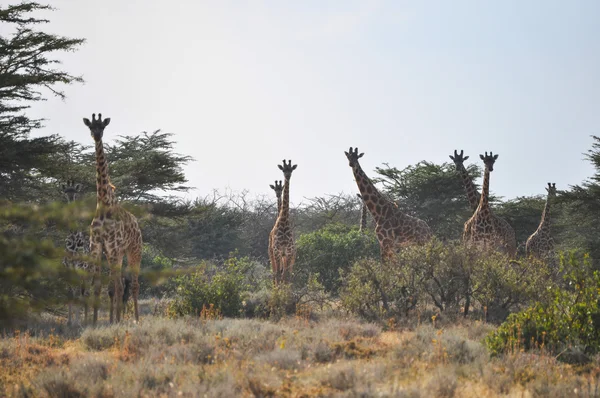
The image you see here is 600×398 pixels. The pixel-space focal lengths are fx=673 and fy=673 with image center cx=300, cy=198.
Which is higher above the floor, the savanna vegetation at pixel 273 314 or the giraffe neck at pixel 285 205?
the giraffe neck at pixel 285 205

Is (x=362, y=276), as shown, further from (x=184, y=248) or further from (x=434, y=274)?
(x=184, y=248)

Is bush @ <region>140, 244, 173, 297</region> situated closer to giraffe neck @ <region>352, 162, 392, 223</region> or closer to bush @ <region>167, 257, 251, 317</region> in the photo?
bush @ <region>167, 257, 251, 317</region>

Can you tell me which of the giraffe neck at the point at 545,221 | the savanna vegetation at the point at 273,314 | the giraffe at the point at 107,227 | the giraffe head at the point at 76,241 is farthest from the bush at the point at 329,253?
the giraffe at the point at 107,227

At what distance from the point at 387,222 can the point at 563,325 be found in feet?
23.3

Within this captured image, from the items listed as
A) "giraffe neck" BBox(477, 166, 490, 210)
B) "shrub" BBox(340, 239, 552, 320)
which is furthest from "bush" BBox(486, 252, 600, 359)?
"giraffe neck" BBox(477, 166, 490, 210)

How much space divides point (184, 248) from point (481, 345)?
44.9ft

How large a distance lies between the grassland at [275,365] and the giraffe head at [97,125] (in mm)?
3429

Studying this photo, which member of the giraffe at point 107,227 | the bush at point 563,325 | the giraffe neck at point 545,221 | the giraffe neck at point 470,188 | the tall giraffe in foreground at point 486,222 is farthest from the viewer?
the giraffe neck at point 545,221

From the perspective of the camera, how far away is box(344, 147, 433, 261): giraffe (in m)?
15.4

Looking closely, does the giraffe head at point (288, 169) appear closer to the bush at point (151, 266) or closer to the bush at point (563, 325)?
the bush at point (151, 266)

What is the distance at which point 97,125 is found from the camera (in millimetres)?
11891

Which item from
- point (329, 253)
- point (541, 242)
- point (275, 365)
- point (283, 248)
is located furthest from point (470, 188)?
point (275, 365)

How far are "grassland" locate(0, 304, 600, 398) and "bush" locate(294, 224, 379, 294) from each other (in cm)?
885

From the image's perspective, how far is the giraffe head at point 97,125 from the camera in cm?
1184
